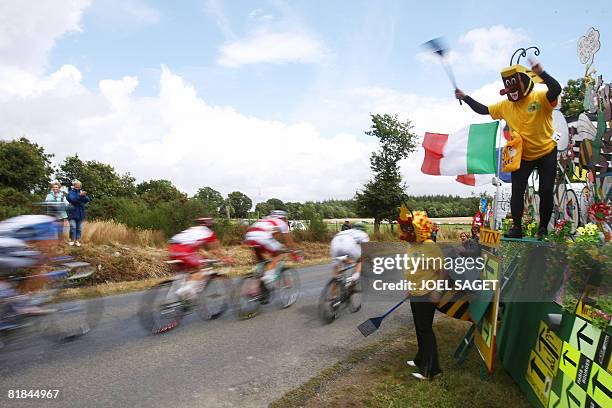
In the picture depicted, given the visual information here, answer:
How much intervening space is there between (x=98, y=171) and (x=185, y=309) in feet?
170

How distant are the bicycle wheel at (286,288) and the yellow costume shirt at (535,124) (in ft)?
15.3

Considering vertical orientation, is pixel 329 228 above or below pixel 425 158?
below

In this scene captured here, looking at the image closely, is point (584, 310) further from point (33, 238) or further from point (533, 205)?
point (33, 238)

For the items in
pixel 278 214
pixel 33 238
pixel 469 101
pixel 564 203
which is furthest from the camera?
pixel 278 214

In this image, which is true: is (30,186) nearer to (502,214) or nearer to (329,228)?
(329,228)

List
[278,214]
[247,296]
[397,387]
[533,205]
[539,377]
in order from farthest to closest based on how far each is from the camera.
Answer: [278,214]
[533,205]
[247,296]
[397,387]
[539,377]

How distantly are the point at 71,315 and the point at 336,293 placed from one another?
407cm

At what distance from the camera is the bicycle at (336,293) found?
7.28 metres

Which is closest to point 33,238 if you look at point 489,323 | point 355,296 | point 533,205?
point 489,323

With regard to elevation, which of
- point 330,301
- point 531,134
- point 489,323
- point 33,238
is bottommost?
point 330,301

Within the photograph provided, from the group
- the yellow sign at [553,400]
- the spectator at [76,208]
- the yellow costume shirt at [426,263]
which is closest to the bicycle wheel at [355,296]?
the yellow costume shirt at [426,263]

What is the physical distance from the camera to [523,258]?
15.4 feet

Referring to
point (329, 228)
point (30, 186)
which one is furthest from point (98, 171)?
point (329, 228)

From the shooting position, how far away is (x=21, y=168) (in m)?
36.5
